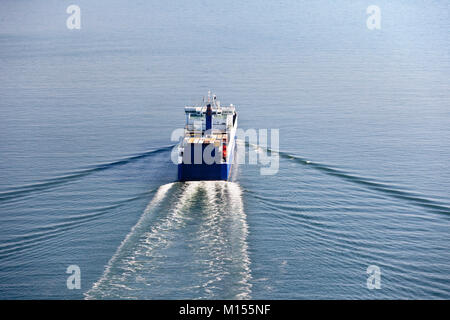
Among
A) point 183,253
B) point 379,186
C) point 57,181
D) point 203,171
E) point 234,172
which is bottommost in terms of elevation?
point 183,253

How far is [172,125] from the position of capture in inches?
2311

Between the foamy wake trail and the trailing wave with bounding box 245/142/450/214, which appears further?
the trailing wave with bounding box 245/142/450/214

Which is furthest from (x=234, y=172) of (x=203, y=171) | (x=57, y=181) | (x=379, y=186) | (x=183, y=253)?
(x=183, y=253)

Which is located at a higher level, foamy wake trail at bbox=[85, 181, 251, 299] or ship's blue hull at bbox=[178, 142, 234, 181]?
ship's blue hull at bbox=[178, 142, 234, 181]

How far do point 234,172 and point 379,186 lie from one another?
1196 centimetres

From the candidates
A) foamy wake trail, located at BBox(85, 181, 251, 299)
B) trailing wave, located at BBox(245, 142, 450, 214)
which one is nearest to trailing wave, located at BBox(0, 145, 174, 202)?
foamy wake trail, located at BBox(85, 181, 251, 299)

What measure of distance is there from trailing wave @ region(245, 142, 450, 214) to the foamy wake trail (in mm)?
9423

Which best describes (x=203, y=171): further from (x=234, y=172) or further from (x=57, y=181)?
(x=57, y=181)

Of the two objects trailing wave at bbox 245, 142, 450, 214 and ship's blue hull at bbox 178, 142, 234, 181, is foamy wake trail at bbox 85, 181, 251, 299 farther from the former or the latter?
trailing wave at bbox 245, 142, 450, 214

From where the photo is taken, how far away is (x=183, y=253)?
101 feet

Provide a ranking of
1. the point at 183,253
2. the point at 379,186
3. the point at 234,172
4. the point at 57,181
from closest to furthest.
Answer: the point at 183,253
the point at 379,186
the point at 57,181
the point at 234,172

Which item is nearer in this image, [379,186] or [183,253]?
[183,253]

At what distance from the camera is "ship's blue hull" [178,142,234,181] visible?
4282cm
